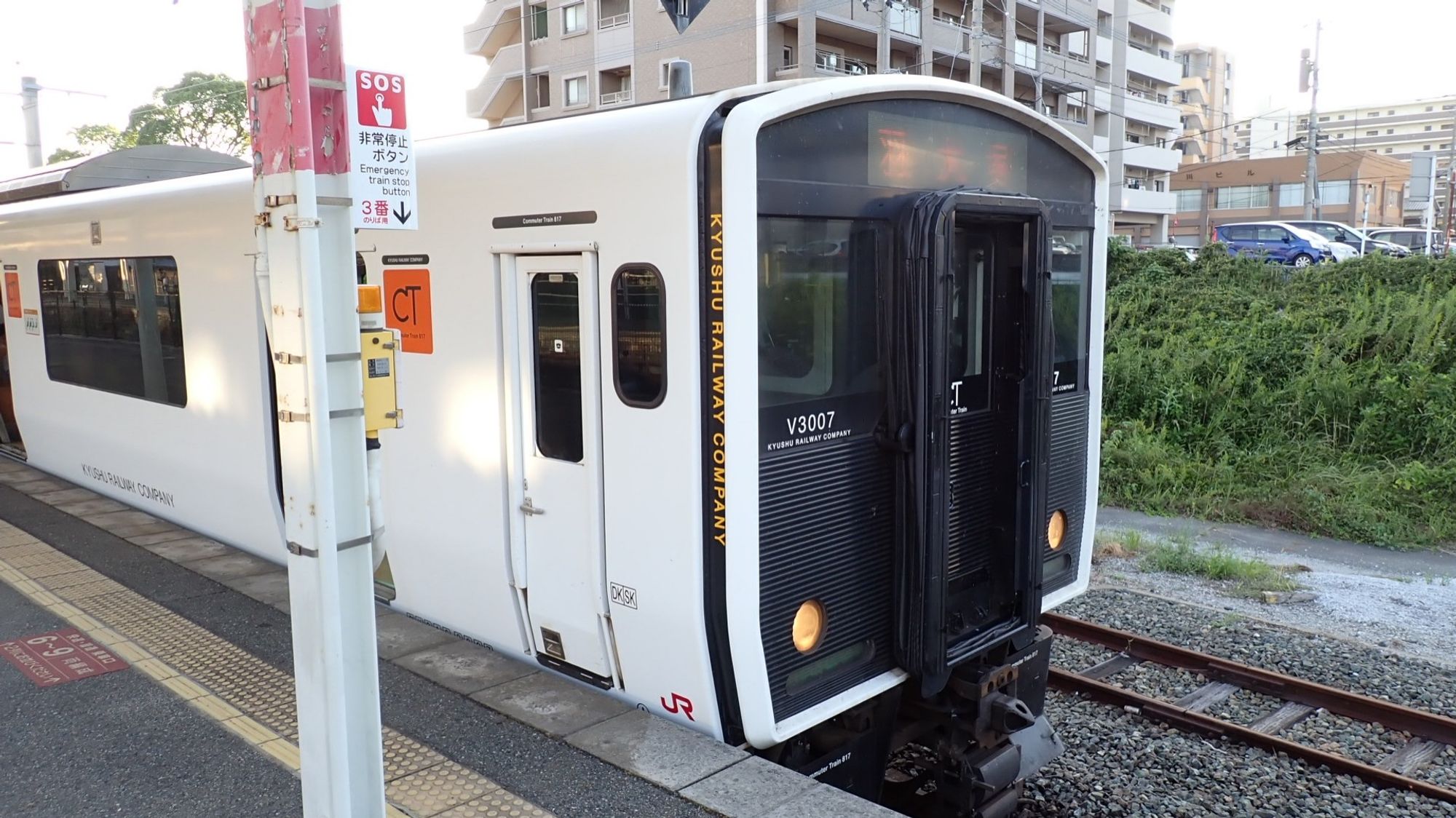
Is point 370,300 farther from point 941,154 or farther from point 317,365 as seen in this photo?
point 941,154

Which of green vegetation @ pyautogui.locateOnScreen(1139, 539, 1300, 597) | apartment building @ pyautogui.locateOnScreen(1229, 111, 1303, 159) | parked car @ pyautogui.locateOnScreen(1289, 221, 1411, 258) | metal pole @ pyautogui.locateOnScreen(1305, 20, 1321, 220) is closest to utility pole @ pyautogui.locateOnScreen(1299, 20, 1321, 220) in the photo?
metal pole @ pyautogui.locateOnScreen(1305, 20, 1321, 220)

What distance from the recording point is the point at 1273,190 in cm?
5722

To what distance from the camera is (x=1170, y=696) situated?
20.1 feet

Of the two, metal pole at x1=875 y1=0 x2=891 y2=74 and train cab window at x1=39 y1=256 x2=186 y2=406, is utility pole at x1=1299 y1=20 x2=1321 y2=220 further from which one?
train cab window at x1=39 y1=256 x2=186 y2=406

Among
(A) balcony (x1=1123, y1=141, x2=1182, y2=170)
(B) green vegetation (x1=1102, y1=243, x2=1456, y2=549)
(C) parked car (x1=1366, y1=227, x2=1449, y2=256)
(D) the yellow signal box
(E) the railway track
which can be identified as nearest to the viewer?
(D) the yellow signal box

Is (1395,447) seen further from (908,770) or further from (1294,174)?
(1294,174)

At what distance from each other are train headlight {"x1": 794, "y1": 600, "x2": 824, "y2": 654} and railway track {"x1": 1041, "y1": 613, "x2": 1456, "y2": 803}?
2.72 metres

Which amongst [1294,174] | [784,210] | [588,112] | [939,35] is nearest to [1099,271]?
[784,210]

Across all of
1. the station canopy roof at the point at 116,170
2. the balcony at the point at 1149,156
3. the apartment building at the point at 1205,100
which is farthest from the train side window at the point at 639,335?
the apartment building at the point at 1205,100

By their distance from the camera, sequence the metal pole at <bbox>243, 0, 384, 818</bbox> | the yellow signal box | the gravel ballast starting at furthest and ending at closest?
the gravel ballast, the yellow signal box, the metal pole at <bbox>243, 0, 384, 818</bbox>

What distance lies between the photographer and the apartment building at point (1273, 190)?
187 ft

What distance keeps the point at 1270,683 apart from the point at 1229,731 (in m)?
0.76

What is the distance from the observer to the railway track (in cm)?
520

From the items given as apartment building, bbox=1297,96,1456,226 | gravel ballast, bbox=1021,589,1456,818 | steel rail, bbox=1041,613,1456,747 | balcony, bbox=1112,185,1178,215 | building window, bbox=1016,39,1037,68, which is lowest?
gravel ballast, bbox=1021,589,1456,818
